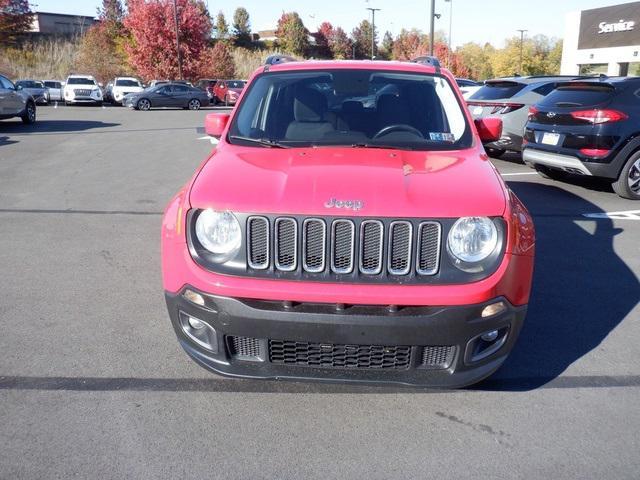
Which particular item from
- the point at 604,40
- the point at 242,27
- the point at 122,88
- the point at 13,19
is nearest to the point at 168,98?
the point at 122,88

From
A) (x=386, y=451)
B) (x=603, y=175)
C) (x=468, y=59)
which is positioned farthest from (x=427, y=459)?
(x=468, y=59)

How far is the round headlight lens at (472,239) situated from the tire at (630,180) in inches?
257

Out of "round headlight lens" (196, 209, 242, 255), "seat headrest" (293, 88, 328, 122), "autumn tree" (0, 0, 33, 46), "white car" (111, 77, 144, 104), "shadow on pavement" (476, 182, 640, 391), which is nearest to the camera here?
"round headlight lens" (196, 209, 242, 255)

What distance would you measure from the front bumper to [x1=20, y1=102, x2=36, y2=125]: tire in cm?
1941

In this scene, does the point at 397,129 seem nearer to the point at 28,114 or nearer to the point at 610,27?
the point at 28,114

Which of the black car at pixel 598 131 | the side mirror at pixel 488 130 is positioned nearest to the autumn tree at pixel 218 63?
the black car at pixel 598 131

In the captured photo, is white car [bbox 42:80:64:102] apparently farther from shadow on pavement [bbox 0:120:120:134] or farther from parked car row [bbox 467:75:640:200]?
parked car row [bbox 467:75:640:200]

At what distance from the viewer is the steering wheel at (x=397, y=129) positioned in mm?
4191

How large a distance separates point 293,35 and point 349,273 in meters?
84.3

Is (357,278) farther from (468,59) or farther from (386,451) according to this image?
(468,59)

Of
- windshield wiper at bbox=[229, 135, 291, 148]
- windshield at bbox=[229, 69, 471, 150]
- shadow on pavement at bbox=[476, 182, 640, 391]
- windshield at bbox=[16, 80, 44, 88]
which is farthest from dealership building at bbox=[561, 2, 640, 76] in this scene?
windshield wiper at bbox=[229, 135, 291, 148]

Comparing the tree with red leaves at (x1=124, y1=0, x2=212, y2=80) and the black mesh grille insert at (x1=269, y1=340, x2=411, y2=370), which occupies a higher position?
the tree with red leaves at (x1=124, y1=0, x2=212, y2=80)

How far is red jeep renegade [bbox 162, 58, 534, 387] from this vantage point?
113 inches

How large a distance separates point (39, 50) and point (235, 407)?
182 ft
